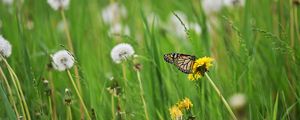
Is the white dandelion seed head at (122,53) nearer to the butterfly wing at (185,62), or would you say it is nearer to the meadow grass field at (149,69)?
the meadow grass field at (149,69)

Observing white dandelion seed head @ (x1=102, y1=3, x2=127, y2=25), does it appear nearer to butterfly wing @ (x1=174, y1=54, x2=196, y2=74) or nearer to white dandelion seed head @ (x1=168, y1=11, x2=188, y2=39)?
white dandelion seed head @ (x1=168, y1=11, x2=188, y2=39)

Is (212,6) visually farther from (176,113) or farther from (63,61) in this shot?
(176,113)

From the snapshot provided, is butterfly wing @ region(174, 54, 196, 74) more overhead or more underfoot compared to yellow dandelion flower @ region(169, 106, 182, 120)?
more overhead

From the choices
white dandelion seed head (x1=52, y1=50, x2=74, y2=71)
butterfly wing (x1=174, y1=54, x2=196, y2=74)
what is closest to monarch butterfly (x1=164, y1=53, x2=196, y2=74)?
butterfly wing (x1=174, y1=54, x2=196, y2=74)

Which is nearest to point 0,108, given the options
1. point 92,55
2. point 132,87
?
point 132,87

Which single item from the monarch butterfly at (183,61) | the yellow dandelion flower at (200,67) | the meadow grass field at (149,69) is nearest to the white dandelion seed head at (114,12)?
the meadow grass field at (149,69)

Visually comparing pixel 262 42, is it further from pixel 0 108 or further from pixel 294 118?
pixel 0 108
